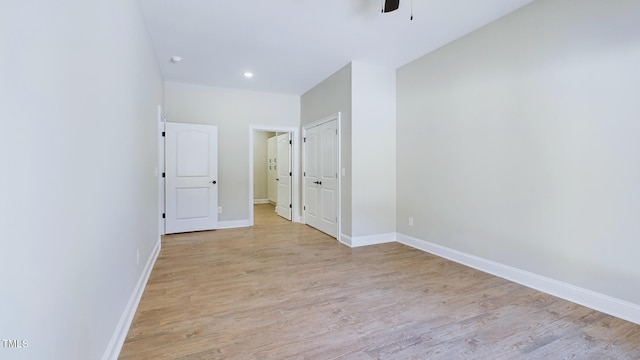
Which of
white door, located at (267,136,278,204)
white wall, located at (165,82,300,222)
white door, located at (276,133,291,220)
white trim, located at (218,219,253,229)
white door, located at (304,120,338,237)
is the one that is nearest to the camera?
white door, located at (304,120,338,237)

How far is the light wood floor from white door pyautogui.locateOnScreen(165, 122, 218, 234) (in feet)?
5.37

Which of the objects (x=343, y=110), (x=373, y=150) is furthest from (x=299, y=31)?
(x=373, y=150)

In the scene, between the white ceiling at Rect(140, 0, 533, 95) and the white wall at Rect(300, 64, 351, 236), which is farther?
the white wall at Rect(300, 64, 351, 236)

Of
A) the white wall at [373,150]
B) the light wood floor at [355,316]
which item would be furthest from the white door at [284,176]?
the light wood floor at [355,316]

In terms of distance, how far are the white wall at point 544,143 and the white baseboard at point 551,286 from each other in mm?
54

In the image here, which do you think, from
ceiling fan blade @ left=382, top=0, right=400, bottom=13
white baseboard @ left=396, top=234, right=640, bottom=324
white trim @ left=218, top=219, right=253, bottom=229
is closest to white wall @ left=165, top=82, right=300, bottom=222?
white trim @ left=218, top=219, right=253, bottom=229

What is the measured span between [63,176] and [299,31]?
2.78 metres

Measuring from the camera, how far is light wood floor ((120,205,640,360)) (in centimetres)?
176

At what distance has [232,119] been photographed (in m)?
5.43

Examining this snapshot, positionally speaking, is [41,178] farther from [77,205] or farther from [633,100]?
[633,100]

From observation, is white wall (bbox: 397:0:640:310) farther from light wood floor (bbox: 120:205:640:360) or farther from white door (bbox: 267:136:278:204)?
white door (bbox: 267:136:278:204)

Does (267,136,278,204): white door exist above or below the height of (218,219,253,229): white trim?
above

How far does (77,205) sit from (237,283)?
1.86 metres

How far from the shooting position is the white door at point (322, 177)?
458cm
